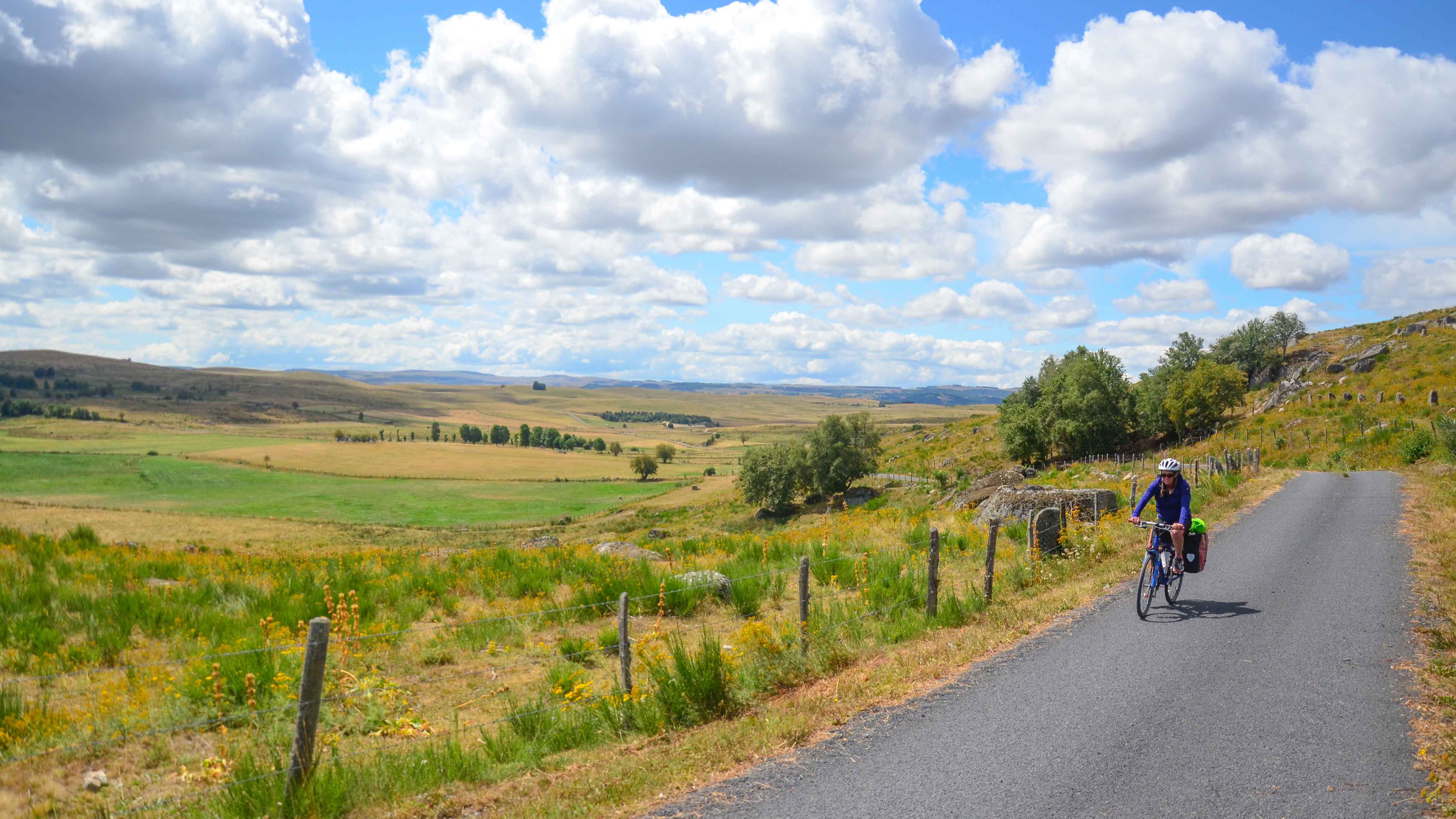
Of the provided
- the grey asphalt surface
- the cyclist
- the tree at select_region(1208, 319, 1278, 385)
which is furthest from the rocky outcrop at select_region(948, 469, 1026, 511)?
the tree at select_region(1208, 319, 1278, 385)

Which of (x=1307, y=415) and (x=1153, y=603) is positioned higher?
(x=1307, y=415)

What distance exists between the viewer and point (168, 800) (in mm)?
6195

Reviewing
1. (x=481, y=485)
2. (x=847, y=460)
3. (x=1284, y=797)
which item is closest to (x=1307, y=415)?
(x=847, y=460)

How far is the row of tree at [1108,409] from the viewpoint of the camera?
5678 cm

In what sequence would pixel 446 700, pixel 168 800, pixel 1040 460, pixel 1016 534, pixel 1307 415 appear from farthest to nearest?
pixel 1040 460 → pixel 1307 415 → pixel 1016 534 → pixel 446 700 → pixel 168 800

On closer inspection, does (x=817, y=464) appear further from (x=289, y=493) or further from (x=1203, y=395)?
(x=289, y=493)

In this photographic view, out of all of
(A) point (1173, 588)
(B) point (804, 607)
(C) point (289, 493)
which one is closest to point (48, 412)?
(C) point (289, 493)

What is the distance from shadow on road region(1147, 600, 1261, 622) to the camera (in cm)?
1091

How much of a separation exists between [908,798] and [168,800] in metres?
6.02

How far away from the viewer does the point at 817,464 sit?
62.8 m

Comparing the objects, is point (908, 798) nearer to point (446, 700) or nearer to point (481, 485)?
point (446, 700)

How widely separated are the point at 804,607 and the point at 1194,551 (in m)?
6.32

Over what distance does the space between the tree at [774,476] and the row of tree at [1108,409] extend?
16706mm

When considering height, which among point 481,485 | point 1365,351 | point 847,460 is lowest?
point 481,485
